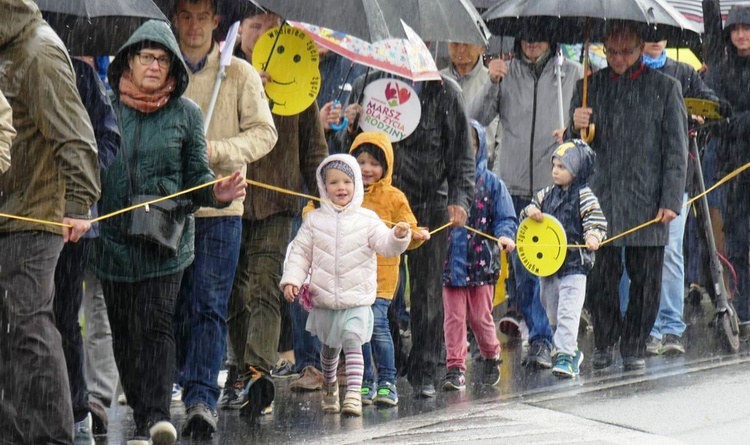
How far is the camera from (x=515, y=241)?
37.4 feet

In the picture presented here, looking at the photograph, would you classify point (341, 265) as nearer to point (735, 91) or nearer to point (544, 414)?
point (544, 414)

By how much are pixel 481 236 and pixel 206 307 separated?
2.70 metres

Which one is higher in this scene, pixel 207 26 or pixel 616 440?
pixel 207 26

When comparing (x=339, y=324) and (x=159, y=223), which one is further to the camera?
(x=339, y=324)

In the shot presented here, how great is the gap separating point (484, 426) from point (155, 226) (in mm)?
2071

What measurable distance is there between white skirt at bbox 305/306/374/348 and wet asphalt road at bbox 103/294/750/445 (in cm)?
43

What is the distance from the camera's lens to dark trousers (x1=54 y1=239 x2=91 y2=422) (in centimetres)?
854

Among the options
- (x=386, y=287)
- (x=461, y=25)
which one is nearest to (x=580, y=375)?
(x=386, y=287)

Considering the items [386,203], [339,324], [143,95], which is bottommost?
[339,324]

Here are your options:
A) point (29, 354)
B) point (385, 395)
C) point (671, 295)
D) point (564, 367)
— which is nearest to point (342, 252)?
point (385, 395)

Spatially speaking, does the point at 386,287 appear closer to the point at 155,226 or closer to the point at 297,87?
the point at 297,87

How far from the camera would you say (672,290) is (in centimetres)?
1254

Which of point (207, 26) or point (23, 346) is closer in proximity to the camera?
point (23, 346)

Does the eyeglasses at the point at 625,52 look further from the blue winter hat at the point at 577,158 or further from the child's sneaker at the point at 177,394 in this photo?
the child's sneaker at the point at 177,394
